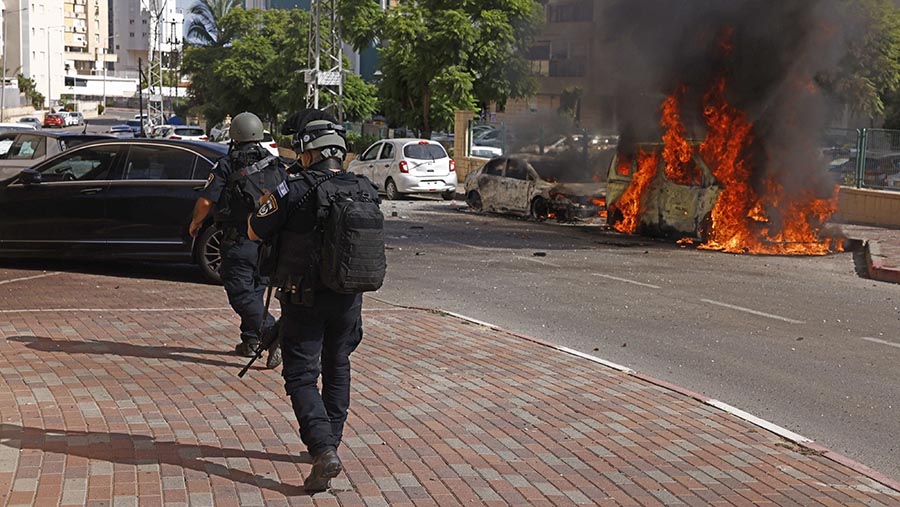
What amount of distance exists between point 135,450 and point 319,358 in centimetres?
106

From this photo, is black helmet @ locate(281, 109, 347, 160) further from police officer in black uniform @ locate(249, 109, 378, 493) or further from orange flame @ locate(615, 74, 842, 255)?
orange flame @ locate(615, 74, 842, 255)

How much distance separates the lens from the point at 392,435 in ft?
19.8

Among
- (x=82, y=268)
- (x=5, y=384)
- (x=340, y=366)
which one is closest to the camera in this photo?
(x=340, y=366)

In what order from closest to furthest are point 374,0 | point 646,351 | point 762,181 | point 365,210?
1. point 365,210
2. point 646,351
3. point 762,181
4. point 374,0

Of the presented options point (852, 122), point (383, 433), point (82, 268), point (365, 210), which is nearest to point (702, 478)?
point (383, 433)

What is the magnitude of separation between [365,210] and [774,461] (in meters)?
2.67

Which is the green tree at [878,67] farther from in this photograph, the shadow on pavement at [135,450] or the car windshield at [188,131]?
the shadow on pavement at [135,450]

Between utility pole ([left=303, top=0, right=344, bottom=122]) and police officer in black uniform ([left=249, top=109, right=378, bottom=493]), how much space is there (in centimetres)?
2111

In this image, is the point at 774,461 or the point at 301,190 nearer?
the point at 301,190

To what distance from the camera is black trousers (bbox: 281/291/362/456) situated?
5.08m

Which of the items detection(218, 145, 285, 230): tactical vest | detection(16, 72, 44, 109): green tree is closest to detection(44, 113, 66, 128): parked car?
detection(16, 72, 44, 109): green tree

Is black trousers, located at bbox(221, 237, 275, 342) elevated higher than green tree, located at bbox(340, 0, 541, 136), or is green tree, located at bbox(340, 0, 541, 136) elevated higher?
green tree, located at bbox(340, 0, 541, 136)

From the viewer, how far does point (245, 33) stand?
2473 inches

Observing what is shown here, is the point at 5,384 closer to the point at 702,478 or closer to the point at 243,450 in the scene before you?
the point at 243,450
